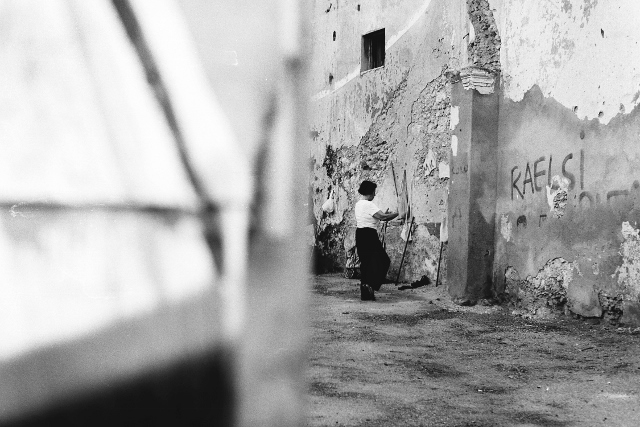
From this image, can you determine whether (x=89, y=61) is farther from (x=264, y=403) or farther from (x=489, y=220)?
(x=489, y=220)

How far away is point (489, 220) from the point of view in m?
7.41

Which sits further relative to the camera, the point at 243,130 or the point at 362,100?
the point at 362,100

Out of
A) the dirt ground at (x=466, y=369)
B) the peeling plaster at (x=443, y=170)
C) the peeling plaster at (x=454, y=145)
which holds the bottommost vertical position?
the dirt ground at (x=466, y=369)

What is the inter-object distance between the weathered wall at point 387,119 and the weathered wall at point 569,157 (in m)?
1.42

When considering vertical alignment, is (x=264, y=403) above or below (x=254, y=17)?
below

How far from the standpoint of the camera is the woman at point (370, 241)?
8.28 metres

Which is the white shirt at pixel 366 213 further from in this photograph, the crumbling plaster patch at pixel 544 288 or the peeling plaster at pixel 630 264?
the peeling plaster at pixel 630 264

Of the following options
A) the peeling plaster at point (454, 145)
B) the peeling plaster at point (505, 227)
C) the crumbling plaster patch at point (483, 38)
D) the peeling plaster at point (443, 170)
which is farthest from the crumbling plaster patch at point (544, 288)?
the crumbling plaster patch at point (483, 38)

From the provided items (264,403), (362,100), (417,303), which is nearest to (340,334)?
(417,303)

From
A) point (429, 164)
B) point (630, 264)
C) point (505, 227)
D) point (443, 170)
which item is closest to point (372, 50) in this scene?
→ point (429, 164)

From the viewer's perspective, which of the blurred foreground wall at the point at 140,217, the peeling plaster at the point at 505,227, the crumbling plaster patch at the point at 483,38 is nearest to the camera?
the blurred foreground wall at the point at 140,217

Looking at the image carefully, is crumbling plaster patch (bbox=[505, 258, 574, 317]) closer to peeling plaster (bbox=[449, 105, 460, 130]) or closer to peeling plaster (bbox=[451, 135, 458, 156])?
peeling plaster (bbox=[451, 135, 458, 156])

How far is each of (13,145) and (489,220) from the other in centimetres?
633

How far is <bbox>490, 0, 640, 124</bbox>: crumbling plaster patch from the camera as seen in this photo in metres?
5.84
